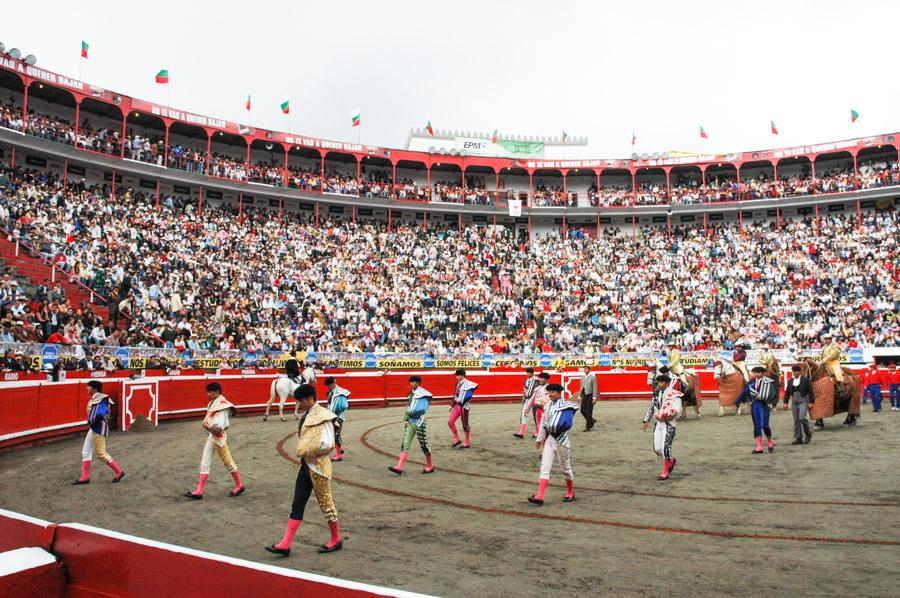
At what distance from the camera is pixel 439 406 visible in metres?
24.7

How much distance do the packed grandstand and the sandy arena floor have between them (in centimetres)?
966

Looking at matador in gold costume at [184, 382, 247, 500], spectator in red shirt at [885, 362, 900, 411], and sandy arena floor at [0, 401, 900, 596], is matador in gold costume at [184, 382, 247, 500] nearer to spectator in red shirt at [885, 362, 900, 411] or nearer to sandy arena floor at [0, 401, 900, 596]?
sandy arena floor at [0, 401, 900, 596]

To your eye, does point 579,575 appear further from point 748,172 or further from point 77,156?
point 748,172

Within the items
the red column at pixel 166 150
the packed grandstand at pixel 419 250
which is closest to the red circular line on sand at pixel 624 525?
the packed grandstand at pixel 419 250

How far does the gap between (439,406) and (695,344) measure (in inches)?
586

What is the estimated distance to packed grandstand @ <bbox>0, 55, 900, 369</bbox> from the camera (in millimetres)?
26028

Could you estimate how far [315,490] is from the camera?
6270 mm

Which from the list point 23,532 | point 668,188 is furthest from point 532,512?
point 668,188

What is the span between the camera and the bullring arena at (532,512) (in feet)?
17.9

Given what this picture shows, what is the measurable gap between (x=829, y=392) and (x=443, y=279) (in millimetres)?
24586

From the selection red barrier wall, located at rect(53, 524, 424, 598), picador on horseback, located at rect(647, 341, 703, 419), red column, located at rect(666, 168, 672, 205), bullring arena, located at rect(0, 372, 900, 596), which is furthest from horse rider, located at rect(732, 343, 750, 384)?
red column, located at rect(666, 168, 672, 205)

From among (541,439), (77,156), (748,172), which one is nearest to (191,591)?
(541,439)

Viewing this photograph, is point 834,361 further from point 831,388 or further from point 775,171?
point 775,171

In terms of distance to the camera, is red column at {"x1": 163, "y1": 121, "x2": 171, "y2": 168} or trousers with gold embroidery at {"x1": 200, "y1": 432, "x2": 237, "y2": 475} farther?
red column at {"x1": 163, "y1": 121, "x2": 171, "y2": 168}
